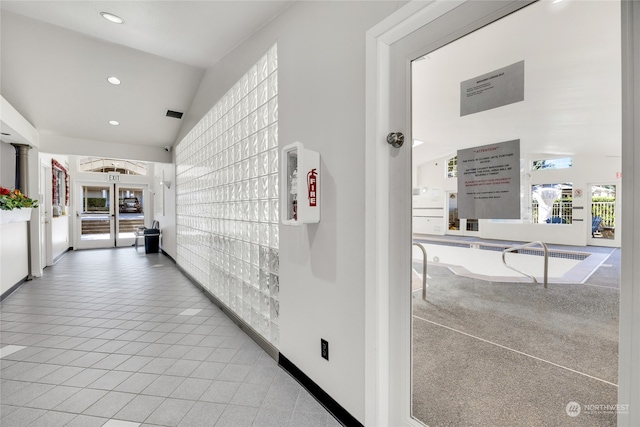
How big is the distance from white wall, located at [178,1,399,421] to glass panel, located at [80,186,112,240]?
9022 mm

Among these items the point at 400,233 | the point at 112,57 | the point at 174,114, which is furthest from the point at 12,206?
the point at 400,233

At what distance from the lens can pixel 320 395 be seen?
1.74 metres

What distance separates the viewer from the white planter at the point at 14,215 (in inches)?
134

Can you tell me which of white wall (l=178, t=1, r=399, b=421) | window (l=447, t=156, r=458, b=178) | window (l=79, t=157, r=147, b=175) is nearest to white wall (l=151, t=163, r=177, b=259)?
window (l=79, t=157, r=147, b=175)

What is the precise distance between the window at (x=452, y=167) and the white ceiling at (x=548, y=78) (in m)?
0.05

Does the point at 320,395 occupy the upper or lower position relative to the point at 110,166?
lower

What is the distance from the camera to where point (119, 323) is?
9.75 feet

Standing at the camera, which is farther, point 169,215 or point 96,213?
point 96,213

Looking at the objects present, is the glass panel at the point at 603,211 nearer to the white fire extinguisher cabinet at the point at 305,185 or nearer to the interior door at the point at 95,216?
the white fire extinguisher cabinet at the point at 305,185

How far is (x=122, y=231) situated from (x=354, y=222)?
9.87 metres

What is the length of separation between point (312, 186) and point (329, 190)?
109 millimetres

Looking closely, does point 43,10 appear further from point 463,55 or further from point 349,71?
point 463,55

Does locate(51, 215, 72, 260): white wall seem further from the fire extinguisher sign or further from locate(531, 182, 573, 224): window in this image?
locate(531, 182, 573, 224): window

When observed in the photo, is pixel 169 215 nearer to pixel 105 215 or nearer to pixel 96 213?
pixel 105 215
